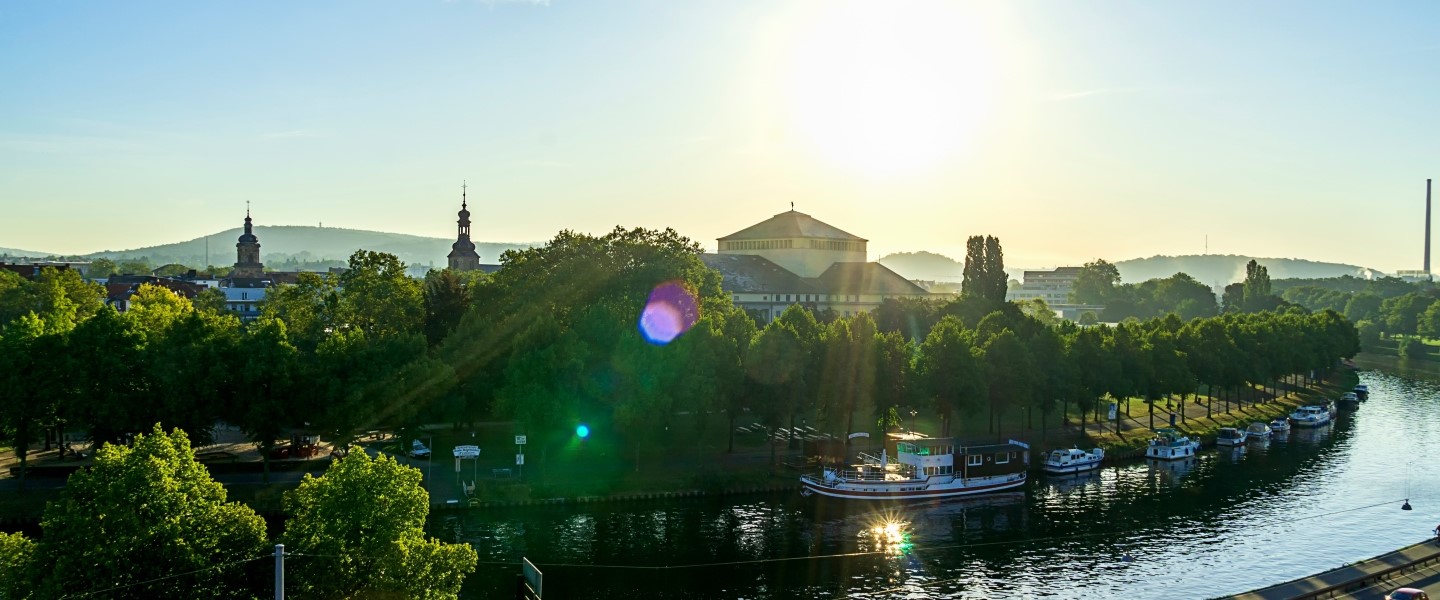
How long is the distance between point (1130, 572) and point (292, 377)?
1779 inches

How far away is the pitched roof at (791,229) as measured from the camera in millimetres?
158500

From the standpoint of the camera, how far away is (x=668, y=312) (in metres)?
79.5

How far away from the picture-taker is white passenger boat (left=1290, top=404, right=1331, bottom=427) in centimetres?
9931

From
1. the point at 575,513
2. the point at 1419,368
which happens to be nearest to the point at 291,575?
the point at 575,513

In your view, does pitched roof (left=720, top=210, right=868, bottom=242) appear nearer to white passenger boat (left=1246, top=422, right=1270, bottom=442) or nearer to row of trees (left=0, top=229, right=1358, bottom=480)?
row of trees (left=0, top=229, right=1358, bottom=480)

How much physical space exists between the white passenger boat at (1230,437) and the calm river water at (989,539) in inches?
542

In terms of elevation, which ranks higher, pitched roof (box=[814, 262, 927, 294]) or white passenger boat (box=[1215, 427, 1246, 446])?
pitched roof (box=[814, 262, 927, 294])

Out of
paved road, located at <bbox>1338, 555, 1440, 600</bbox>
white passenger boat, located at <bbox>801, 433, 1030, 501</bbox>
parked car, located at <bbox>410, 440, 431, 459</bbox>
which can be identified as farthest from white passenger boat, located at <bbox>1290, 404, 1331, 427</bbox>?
parked car, located at <bbox>410, 440, 431, 459</bbox>

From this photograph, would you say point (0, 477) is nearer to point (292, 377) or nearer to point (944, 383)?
point (292, 377)

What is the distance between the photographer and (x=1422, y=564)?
45406 mm

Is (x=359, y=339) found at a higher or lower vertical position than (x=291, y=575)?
higher

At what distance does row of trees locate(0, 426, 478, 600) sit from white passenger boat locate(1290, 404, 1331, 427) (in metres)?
92.6

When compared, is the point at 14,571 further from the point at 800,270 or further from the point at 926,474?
the point at 800,270

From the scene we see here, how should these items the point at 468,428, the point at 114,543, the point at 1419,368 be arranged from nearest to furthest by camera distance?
the point at 114,543
the point at 468,428
the point at 1419,368
